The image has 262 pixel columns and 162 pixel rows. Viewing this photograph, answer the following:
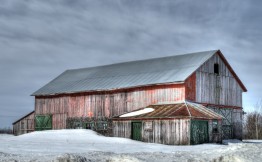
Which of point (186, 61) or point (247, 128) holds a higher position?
point (186, 61)

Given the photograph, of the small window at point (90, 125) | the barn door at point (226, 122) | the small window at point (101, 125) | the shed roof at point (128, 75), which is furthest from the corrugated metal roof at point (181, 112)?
the small window at point (90, 125)

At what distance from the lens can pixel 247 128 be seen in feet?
168

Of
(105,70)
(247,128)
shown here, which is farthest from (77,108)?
(247,128)

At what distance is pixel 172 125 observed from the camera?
Answer: 34625mm

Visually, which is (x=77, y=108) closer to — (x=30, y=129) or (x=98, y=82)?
(x=98, y=82)

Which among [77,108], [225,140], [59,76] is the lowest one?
[225,140]

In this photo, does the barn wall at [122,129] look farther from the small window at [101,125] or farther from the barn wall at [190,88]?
the barn wall at [190,88]

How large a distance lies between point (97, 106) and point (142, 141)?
9.54 m

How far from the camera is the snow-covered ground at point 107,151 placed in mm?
18000

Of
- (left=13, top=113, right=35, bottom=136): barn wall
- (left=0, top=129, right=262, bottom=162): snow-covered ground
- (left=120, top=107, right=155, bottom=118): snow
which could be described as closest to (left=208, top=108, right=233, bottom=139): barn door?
(left=120, top=107, right=155, bottom=118): snow

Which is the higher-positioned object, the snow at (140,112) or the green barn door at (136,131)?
the snow at (140,112)

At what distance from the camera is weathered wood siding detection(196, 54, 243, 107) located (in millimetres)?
40031

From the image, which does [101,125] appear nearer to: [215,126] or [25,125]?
[215,126]

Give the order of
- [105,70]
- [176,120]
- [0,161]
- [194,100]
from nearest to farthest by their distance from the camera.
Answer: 1. [0,161]
2. [176,120]
3. [194,100]
4. [105,70]
